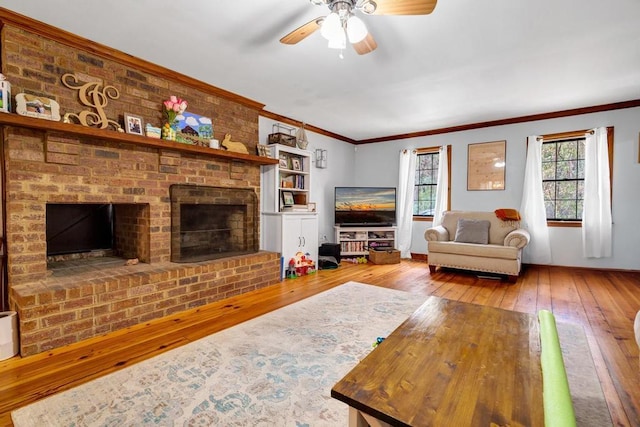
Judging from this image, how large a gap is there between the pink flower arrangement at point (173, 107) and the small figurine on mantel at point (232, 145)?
60cm

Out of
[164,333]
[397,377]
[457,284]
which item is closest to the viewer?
[397,377]

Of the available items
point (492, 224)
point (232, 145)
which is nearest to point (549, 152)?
point (492, 224)

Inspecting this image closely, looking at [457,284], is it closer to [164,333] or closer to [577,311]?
[577,311]

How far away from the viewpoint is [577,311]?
2.88 m

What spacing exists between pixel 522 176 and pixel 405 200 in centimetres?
193

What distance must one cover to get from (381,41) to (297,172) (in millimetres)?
2436

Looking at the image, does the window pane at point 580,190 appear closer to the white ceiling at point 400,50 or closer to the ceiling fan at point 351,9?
the white ceiling at point 400,50

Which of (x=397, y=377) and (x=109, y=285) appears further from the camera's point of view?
(x=109, y=285)

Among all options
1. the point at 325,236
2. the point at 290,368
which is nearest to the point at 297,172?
the point at 325,236

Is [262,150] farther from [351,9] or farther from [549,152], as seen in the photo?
[549,152]

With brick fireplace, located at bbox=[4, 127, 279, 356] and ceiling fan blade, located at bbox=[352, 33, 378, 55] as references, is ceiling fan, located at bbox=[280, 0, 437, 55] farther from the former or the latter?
brick fireplace, located at bbox=[4, 127, 279, 356]

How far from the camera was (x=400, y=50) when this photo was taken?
266cm

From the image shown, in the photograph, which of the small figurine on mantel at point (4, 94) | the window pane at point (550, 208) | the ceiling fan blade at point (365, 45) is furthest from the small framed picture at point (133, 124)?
the window pane at point (550, 208)

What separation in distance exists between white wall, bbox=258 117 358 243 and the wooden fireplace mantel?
6.45 feet
